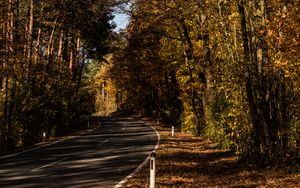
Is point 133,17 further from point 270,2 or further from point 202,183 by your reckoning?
point 202,183

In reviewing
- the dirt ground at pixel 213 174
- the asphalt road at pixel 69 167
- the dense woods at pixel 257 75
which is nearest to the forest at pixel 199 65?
the dense woods at pixel 257 75

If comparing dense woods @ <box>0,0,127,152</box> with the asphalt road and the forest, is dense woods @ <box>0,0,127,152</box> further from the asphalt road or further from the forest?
the asphalt road

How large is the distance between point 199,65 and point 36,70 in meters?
13.5

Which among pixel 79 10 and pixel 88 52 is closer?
pixel 79 10

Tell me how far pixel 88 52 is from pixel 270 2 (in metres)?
37.9

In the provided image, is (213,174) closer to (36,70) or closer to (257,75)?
(257,75)

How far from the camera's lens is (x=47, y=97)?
113 ft

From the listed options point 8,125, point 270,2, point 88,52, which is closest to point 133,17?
point 8,125

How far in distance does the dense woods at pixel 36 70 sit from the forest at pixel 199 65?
0.30 feet

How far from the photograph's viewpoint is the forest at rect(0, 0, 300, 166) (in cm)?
1412

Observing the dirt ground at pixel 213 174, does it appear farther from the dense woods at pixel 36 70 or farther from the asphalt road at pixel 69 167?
the dense woods at pixel 36 70

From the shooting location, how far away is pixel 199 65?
29.6m

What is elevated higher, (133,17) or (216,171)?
(133,17)

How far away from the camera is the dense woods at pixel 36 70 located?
85.3 feet
